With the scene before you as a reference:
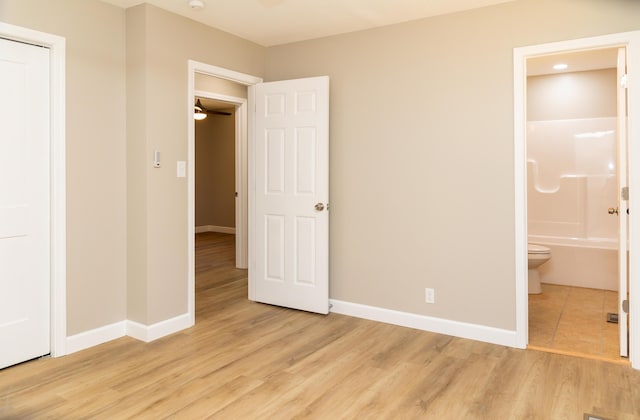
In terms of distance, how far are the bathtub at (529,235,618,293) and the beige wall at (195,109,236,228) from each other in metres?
5.98

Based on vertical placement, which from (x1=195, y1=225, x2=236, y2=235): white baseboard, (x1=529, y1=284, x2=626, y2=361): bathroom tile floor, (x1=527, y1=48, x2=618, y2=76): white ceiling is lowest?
(x1=529, y1=284, x2=626, y2=361): bathroom tile floor

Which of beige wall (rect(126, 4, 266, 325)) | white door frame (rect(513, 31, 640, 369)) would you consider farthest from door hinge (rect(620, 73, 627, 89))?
beige wall (rect(126, 4, 266, 325))

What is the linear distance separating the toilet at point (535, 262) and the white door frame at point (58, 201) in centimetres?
422

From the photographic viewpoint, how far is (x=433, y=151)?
3627 millimetres

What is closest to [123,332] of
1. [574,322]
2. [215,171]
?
[574,322]

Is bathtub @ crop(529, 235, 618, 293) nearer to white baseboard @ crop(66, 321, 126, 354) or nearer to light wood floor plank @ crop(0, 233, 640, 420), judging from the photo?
light wood floor plank @ crop(0, 233, 640, 420)

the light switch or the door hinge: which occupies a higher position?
the door hinge

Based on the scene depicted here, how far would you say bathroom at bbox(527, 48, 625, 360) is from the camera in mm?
4855

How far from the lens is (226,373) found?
2881mm

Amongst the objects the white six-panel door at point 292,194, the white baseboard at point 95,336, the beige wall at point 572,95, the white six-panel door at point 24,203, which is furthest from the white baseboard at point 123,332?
the beige wall at point 572,95

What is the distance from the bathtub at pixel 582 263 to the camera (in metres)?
4.93

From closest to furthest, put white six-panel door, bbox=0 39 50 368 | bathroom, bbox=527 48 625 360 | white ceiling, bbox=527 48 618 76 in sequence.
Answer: white six-panel door, bbox=0 39 50 368 → white ceiling, bbox=527 48 618 76 → bathroom, bbox=527 48 625 360

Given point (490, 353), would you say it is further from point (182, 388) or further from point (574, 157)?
point (574, 157)

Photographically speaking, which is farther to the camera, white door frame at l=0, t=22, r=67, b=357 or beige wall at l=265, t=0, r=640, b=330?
beige wall at l=265, t=0, r=640, b=330
